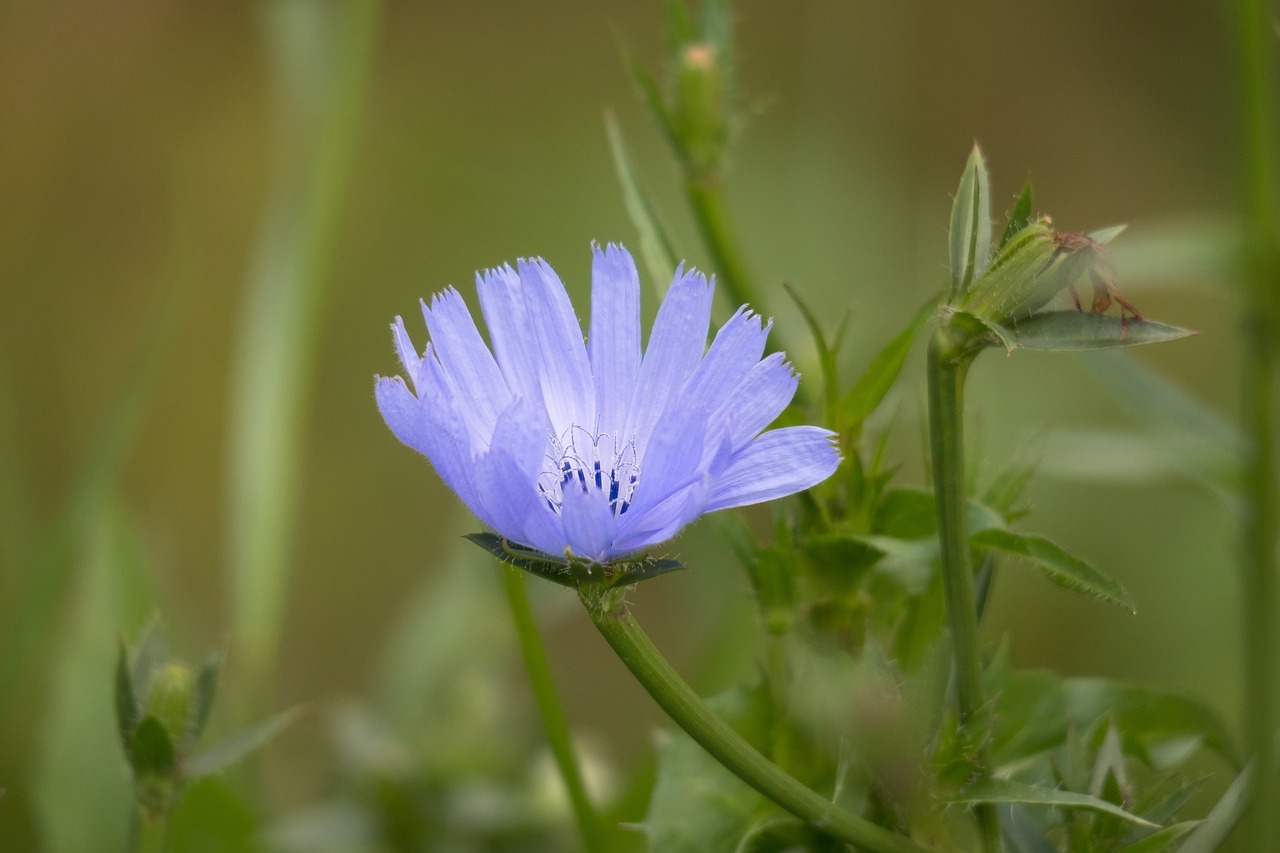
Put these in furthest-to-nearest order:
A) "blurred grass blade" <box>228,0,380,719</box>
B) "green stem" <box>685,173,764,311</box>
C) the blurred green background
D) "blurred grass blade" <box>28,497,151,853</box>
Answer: the blurred green background
"blurred grass blade" <box>228,0,380,719</box>
"blurred grass blade" <box>28,497,151,853</box>
"green stem" <box>685,173,764,311</box>

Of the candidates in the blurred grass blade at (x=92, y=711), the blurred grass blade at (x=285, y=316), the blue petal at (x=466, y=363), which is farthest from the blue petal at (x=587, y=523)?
the blurred grass blade at (x=285, y=316)

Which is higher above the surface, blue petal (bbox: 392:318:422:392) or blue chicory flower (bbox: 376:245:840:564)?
blue petal (bbox: 392:318:422:392)

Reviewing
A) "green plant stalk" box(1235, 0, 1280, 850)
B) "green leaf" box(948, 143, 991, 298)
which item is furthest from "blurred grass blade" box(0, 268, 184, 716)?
"green plant stalk" box(1235, 0, 1280, 850)

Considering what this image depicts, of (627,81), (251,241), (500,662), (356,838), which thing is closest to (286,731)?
(500,662)

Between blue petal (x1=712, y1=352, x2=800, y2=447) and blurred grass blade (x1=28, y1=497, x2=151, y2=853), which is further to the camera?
blurred grass blade (x1=28, y1=497, x2=151, y2=853)

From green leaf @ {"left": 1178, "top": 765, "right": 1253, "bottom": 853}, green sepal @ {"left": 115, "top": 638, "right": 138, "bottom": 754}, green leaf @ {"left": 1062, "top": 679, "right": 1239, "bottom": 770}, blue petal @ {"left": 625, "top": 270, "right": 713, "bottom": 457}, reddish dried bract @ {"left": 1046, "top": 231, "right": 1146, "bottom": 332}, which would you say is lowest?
green leaf @ {"left": 1178, "top": 765, "right": 1253, "bottom": 853}

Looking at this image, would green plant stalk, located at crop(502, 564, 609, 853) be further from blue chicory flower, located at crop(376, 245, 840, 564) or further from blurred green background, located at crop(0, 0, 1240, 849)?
blurred green background, located at crop(0, 0, 1240, 849)

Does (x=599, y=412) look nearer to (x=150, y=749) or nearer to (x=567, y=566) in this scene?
(x=567, y=566)
